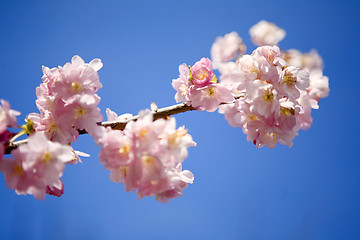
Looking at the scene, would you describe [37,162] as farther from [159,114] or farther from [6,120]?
[159,114]

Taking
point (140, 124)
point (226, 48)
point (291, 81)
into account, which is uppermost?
point (226, 48)

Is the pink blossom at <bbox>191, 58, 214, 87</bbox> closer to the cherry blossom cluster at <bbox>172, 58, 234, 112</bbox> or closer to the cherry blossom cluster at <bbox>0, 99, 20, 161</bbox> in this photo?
the cherry blossom cluster at <bbox>172, 58, 234, 112</bbox>

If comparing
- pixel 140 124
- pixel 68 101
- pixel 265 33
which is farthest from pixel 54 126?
pixel 265 33

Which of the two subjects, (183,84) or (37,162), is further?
(183,84)

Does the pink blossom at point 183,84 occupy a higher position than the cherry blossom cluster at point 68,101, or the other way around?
the pink blossom at point 183,84

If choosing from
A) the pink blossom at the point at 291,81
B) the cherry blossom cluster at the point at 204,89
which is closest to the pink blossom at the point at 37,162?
the cherry blossom cluster at the point at 204,89

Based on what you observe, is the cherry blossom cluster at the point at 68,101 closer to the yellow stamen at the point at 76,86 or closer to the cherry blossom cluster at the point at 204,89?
the yellow stamen at the point at 76,86

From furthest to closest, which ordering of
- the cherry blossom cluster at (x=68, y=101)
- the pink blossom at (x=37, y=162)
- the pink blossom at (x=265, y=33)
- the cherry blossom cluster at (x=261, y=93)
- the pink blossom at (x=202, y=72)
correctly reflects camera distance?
the pink blossom at (x=265, y=33), the pink blossom at (x=202, y=72), the cherry blossom cluster at (x=261, y=93), the cherry blossom cluster at (x=68, y=101), the pink blossom at (x=37, y=162)

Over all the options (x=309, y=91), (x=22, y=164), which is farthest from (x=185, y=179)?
(x=309, y=91)
